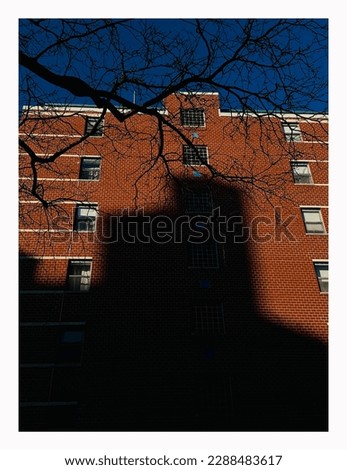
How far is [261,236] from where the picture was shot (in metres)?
16.7

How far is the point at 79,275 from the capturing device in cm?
1558

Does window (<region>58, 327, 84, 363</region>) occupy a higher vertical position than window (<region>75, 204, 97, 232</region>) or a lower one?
lower

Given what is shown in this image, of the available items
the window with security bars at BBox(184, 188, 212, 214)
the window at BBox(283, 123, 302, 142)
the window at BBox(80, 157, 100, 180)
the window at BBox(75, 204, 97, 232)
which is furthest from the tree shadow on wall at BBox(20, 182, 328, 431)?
the window at BBox(283, 123, 302, 142)

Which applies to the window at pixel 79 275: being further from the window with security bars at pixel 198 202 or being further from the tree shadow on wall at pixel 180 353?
the window with security bars at pixel 198 202

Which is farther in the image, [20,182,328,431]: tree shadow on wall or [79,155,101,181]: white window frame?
[79,155,101,181]: white window frame

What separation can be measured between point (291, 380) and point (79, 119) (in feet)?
56.3

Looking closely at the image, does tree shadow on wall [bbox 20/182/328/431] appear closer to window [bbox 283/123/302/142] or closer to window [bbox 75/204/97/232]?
window [bbox 75/204/97/232]

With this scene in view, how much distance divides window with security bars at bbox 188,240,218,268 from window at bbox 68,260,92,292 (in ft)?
14.7

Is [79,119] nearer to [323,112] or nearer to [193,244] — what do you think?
[193,244]

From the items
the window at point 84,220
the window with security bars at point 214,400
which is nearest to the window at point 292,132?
the window with security bars at point 214,400

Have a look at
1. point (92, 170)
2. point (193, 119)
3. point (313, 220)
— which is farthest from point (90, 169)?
point (313, 220)

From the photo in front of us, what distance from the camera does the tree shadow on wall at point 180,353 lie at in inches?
496

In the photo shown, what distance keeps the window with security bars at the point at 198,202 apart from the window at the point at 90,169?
4.81m

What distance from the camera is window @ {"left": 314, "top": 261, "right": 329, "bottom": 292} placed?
1568 centimetres
